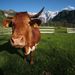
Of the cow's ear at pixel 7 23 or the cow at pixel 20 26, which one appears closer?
the cow at pixel 20 26

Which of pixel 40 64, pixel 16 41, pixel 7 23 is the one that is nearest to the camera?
pixel 16 41

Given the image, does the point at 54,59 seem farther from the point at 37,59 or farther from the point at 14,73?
the point at 14,73

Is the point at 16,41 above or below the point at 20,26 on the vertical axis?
below

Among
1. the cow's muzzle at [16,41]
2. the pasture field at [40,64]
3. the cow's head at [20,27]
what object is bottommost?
the pasture field at [40,64]

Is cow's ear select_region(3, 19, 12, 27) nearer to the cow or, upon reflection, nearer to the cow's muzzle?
the cow

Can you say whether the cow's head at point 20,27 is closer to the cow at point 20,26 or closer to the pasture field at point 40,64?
the cow at point 20,26

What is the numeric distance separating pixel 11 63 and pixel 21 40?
3333mm

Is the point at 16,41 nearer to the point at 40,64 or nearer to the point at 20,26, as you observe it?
the point at 20,26

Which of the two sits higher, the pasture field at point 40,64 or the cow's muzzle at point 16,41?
the cow's muzzle at point 16,41

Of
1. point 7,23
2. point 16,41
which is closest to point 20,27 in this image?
point 16,41

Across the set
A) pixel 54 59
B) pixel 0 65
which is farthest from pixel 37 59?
pixel 0 65

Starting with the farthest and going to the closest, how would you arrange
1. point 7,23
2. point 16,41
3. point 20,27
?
point 7,23, point 20,27, point 16,41

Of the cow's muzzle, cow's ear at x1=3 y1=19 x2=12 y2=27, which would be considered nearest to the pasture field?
the cow's muzzle

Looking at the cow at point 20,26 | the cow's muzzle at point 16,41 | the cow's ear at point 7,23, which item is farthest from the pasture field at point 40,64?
the cow's ear at point 7,23
